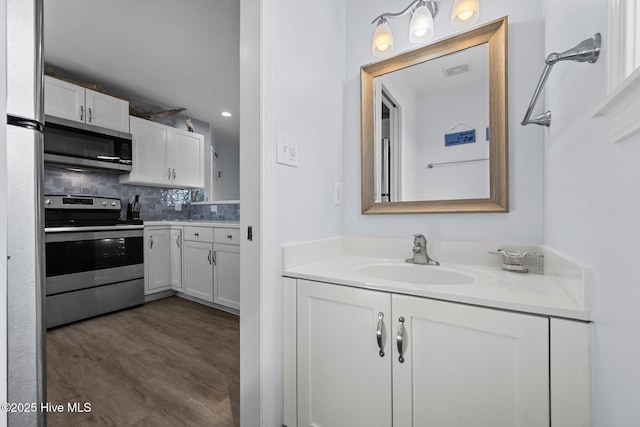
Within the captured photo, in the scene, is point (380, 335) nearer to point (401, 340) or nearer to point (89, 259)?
point (401, 340)

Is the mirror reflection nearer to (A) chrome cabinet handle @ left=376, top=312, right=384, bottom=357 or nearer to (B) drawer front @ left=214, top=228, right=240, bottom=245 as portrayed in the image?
(A) chrome cabinet handle @ left=376, top=312, right=384, bottom=357

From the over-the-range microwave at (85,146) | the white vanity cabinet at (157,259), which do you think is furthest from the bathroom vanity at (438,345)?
the over-the-range microwave at (85,146)

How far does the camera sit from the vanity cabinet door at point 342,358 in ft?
2.95

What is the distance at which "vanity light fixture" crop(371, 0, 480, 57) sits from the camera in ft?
3.83

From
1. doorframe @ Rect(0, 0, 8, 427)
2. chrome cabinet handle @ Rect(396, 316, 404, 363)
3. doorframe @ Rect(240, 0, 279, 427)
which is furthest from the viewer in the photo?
doorframe @ Rect(240, 0, 279, 427)

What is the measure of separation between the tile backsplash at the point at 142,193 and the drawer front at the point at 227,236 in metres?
0.72

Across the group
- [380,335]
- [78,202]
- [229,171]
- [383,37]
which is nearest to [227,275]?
[78,202]

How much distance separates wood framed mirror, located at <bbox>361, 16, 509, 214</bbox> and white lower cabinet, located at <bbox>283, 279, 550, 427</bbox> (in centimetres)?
67

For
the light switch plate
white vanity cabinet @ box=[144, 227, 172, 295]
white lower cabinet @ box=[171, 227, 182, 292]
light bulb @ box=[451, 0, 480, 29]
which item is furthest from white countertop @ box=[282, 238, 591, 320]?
white vanity cabinet @ box=[144, 227, 172, 295]

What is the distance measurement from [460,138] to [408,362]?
1059 millimetres

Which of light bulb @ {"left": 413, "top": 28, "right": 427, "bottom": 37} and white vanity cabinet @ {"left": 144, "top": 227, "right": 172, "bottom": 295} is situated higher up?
light bulb @ {"left": 413, "top": 28, "right": 427, "bottom": 37}

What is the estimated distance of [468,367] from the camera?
76 centimetres

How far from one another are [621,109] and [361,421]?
1090 mm

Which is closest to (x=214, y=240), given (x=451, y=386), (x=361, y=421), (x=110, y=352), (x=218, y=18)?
(x=110, y=352)
